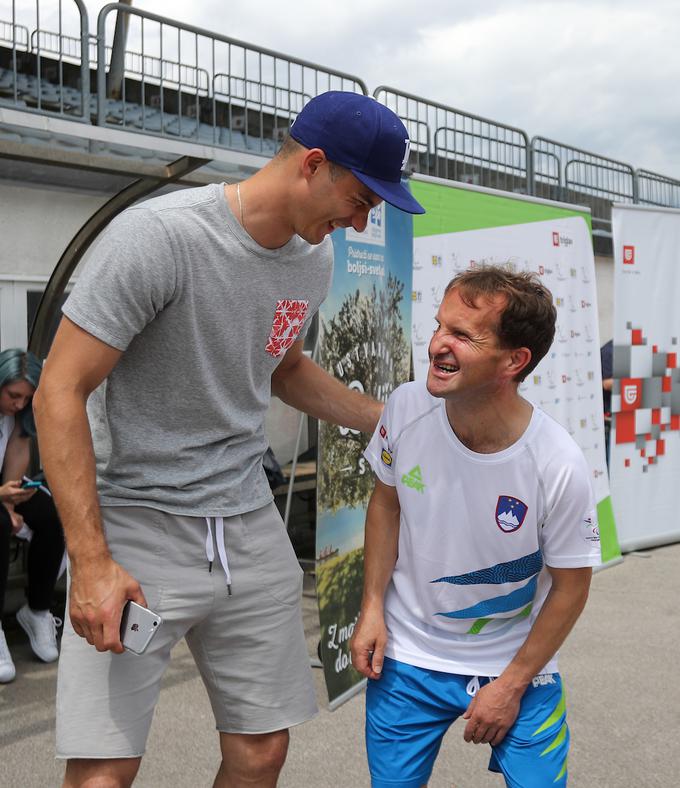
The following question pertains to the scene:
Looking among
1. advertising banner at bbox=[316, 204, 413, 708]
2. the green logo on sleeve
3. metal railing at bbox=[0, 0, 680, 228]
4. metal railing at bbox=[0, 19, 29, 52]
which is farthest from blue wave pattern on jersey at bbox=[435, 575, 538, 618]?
metal railing at bbox=[0, 19, 29, 52]

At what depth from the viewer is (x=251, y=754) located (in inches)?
80.4

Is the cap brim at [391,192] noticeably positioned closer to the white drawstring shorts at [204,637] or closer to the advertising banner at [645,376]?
the white drawstring shorts at [204,637]

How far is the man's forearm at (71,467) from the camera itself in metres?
1.65

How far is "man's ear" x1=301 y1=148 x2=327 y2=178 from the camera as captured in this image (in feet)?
5.99

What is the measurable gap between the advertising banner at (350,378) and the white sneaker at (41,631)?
133 cm

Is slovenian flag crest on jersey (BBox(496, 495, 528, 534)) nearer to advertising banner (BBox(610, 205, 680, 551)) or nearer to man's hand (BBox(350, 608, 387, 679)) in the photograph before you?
man's hand (BBox(350, 608, 387, 679))

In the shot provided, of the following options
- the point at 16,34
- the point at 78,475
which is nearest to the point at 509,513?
the point at 78,475

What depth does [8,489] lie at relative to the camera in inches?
167

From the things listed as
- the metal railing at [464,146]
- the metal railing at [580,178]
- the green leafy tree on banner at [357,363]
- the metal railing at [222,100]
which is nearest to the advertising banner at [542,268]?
the green leafy tree on banner at [357,363]

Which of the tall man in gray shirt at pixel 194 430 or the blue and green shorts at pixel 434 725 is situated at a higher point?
the tall man in gray shirt at pixel 194 430

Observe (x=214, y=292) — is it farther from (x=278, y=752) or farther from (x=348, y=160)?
(x=278, y=752)

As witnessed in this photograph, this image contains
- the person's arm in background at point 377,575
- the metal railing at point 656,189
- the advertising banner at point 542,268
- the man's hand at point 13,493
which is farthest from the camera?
the metal railing at point 656,189

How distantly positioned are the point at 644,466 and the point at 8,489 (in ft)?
14.5

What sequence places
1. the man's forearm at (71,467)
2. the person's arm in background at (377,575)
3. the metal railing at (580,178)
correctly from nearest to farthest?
the man's forearm at (71,467) < the person's arm in background at (377,575) < the metal railing at (580,178)
